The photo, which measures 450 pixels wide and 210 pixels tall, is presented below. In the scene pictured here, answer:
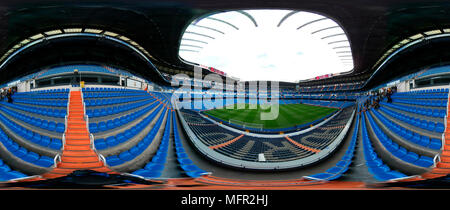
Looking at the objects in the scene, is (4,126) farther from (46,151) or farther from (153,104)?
(153,104)

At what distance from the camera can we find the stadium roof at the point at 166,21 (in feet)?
4.64

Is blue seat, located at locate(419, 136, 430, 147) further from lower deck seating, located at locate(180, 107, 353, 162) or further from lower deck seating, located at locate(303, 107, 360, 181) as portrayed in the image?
lower deck seating, located at locate(180, 107, 353, 162)

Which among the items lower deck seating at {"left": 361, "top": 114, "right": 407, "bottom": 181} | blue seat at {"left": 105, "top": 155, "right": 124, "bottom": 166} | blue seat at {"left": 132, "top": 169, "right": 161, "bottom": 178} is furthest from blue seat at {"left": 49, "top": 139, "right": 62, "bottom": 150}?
lower deck seating at {"left": 361, "top": 114, "right": 407, "bottom": 181}

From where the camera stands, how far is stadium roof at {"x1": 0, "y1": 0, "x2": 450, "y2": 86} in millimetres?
1414

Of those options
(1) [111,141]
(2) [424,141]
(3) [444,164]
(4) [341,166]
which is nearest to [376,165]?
(4) [341,166]

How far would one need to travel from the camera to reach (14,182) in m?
1.08

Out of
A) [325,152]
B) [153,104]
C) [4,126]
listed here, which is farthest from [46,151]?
[325,152]

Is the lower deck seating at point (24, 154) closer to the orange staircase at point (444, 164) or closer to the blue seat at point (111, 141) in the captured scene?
the blue seat at point (111, 141)

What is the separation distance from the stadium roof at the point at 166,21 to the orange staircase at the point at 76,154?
2.43ft

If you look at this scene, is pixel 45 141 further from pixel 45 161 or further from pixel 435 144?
pixel 435 144

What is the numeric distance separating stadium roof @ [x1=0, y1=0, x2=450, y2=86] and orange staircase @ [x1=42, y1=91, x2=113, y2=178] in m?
0.74

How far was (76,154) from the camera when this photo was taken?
1.24 metres
